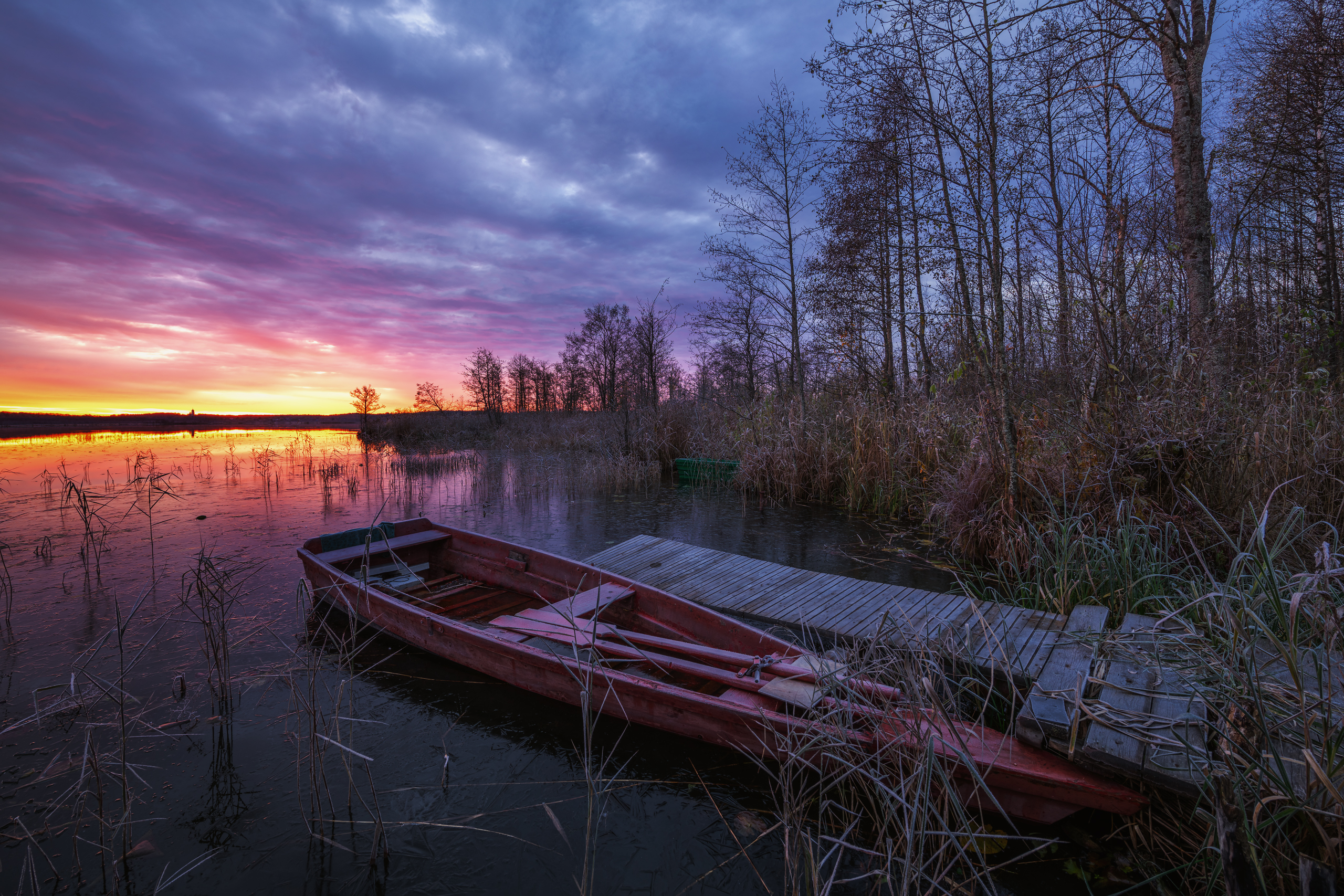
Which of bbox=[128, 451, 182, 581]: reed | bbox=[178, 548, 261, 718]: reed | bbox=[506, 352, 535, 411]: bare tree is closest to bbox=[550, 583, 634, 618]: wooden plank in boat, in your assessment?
bbox=[178, 548, 261, 718]: reed

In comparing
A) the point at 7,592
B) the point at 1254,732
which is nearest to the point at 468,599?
the point at 7,592

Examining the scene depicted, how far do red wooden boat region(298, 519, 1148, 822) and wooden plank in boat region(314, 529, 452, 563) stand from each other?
0.02 m

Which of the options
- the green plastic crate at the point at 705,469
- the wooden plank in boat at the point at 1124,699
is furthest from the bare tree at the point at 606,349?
the wooden plank in boat at the point at 1124,699

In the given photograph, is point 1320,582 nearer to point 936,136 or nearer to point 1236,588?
point 1236,588

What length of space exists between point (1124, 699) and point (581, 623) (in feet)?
11.6

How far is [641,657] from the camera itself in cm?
350

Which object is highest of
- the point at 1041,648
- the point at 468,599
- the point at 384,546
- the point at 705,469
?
the point at 705,469

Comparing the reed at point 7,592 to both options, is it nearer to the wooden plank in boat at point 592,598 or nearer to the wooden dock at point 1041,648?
the wooden plank in boat at point 592,598

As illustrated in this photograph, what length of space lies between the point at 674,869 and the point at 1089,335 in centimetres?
626

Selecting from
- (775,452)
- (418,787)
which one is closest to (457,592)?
(418,787)

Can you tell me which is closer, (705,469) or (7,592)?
(7,592)

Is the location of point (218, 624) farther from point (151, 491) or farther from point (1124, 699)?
point (151, 491)

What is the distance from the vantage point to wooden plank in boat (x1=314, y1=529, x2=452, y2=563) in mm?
5535

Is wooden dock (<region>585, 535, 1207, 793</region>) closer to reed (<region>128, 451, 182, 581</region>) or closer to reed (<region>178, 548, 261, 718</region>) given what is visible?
reed (<region>178, 548, 261, 718</region>)
